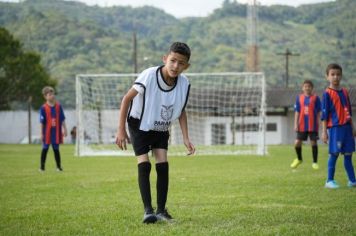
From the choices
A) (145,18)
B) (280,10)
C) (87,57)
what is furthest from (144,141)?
(145,18)

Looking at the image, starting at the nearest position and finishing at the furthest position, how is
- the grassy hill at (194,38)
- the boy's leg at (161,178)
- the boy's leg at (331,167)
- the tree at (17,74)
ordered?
1. the boy's leg at (161,178)
2. the boy's leg at (331,167)
3. the tree at (17,74)
4. the grassy hill at (194,38)

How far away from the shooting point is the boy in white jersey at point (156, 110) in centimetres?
646

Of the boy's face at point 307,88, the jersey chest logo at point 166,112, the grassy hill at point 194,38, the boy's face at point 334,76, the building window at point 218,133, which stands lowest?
the building window at point 218,133

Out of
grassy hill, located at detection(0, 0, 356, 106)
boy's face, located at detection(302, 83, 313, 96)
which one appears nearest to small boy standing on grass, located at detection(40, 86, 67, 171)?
boy's face, located at detection(302, 83, 313, 96)

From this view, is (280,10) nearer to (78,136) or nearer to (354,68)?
(354,68)

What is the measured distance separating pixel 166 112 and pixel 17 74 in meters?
50.7

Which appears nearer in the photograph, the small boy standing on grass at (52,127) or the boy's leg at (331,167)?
the boy's leg at (331,167)

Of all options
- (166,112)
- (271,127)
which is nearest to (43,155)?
(166,112)

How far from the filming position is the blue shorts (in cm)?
998

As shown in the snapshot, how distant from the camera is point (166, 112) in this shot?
→ 662cm

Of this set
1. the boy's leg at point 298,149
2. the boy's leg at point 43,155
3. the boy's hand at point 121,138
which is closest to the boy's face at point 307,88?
the boy's leg at point 298,149

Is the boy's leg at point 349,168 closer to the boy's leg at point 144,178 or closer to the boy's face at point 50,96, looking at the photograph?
the boy's leg at point 144,178

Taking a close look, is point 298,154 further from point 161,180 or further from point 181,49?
point 181,49

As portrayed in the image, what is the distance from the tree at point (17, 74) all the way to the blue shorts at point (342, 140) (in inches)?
1844
